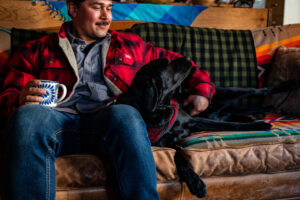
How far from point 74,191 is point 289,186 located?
87cm

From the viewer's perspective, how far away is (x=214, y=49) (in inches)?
62.0

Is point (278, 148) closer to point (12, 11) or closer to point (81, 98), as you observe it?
point (81, 98)

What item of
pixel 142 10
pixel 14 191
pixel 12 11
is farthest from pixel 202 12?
pixel 14 191

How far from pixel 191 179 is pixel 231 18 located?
7.34 feet

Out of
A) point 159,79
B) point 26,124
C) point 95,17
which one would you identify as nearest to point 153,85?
point 159,79

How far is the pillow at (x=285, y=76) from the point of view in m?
1.36

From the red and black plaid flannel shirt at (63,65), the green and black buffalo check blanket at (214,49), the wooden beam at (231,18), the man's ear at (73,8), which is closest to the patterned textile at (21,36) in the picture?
the red and black plaid flannel shirt at (63,65)

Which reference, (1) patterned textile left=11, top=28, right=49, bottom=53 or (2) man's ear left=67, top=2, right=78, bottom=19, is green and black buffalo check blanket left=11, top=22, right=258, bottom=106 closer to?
(2) man's ear left=67, top=2, right=78, bottom=19

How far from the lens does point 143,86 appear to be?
0.88 m

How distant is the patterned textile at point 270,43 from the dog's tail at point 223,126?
0.62 metres

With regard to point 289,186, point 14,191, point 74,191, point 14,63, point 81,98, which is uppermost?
point 14,63

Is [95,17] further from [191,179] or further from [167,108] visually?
[191,179]

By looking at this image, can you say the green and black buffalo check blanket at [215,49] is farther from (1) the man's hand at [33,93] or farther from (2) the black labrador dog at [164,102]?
(1) the man's hand at [33,93]

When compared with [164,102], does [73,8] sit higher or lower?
higher
